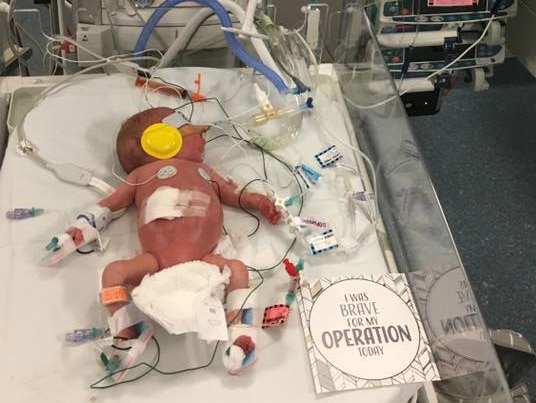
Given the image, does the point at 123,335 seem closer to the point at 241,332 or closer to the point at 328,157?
the point at 241,332

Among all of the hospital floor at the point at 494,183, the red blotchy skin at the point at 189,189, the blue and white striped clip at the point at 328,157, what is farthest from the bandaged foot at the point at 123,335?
the hospital floor at the point at 494,183

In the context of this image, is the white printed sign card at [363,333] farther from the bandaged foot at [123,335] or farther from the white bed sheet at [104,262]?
the bandaged foot at [123,335]

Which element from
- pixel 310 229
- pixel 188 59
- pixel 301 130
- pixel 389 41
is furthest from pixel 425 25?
pixel 310 229

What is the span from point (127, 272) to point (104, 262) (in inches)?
4.4

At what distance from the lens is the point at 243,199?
1271 millimetres

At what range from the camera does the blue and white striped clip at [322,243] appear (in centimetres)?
121

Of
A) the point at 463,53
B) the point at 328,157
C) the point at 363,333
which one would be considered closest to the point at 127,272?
the point at 363,333

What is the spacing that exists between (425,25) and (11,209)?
3.93 feet

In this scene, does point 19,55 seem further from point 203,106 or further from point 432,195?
→ point 432,195

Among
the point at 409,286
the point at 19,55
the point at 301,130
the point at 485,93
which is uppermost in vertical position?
the point at 19,55

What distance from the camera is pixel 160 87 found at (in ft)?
4.96

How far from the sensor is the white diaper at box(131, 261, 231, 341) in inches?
38.9

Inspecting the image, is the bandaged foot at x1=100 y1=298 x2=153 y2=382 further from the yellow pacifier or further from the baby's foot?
the yellow pacifier

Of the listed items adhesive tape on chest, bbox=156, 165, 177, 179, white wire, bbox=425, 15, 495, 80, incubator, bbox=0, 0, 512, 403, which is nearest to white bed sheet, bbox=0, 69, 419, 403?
incubator, bbox=0, 0, 512, 403
